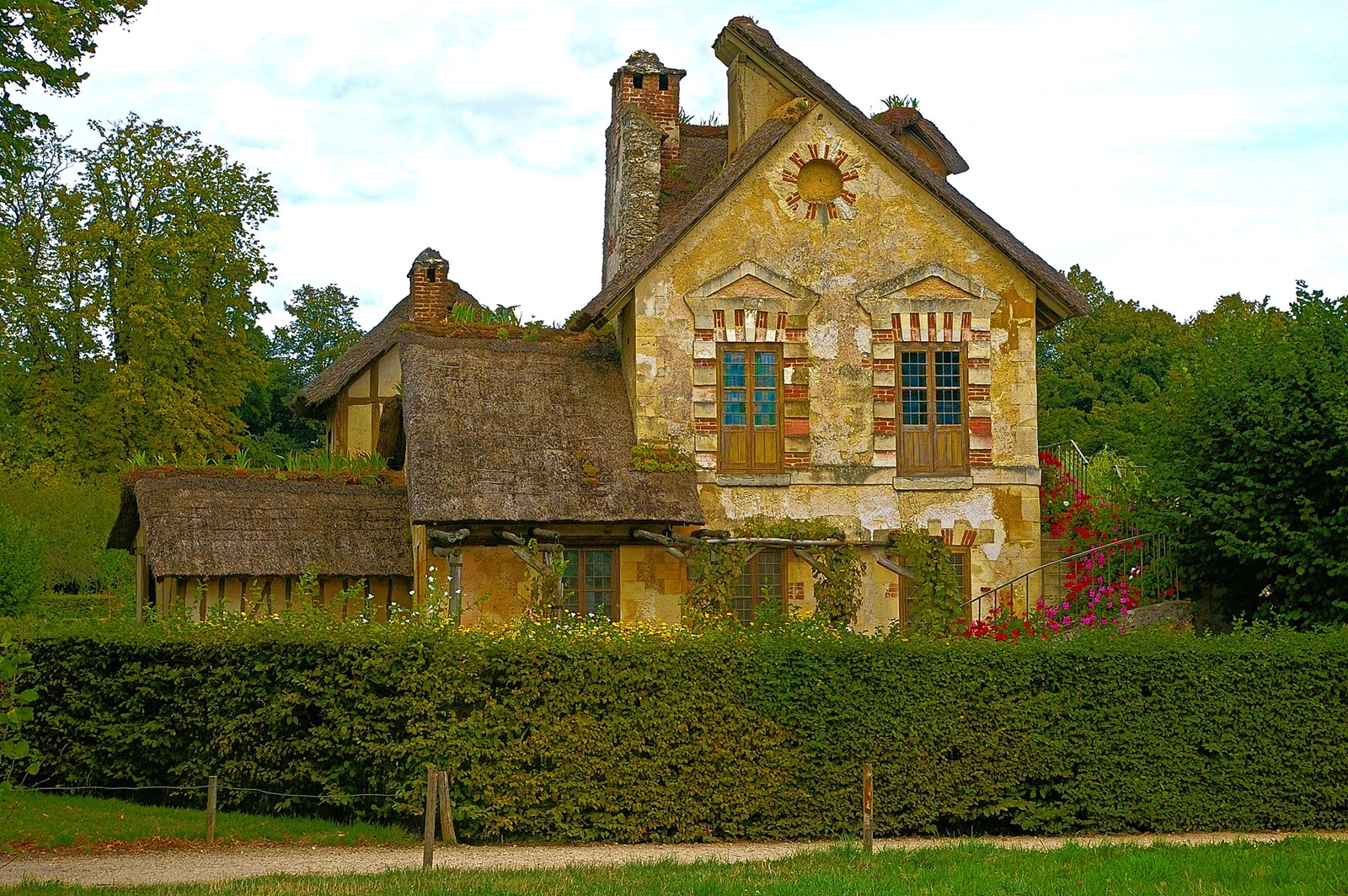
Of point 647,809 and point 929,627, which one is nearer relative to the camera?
point 647,809

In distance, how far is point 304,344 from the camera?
209 feet

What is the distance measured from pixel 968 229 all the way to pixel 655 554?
22.4 feet

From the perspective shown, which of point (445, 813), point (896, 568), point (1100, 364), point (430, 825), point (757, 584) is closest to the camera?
point (430, 825)

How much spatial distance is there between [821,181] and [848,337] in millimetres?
2389

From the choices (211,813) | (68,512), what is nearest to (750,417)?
(211,813)

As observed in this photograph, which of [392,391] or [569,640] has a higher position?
[392,391]

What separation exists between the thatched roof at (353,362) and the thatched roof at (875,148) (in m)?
9.78

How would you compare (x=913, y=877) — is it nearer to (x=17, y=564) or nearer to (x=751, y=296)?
(x=751, y=296)

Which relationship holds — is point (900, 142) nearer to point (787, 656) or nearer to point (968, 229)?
point (968, 229)

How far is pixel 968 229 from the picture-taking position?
23703mm

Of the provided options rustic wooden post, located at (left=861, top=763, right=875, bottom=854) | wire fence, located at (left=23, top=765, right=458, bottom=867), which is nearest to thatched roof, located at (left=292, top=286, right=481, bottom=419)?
wire fence, located at (left=23, top=765, right=458, bottom=867)

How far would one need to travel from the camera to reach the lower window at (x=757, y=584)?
2272 cm

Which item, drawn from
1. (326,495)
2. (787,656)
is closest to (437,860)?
(787,656)

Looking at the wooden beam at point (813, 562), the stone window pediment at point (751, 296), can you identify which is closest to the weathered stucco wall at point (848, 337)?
the stone window pediment at point (751, 296)
